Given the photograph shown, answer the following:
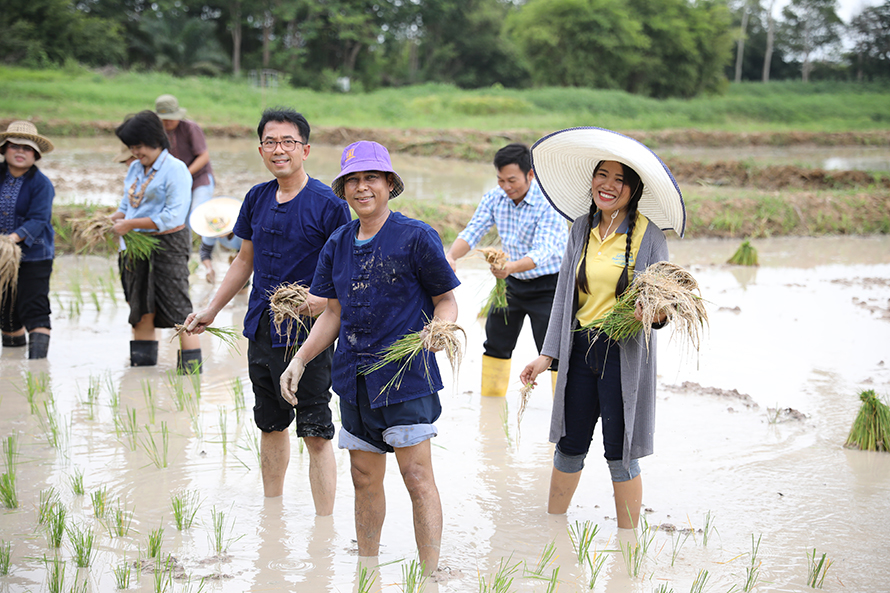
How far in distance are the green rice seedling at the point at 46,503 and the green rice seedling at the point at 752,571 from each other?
279cm

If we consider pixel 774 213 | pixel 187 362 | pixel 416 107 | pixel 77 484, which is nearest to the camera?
pixel 77 484

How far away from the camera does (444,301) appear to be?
285 centimetres

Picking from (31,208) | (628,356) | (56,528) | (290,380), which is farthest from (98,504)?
(31,208)

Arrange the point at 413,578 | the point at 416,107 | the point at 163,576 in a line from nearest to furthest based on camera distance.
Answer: the point at 413,578
the point at 163,576
the point at 416,107

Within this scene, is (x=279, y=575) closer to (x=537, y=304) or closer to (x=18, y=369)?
(x=537, y=304)

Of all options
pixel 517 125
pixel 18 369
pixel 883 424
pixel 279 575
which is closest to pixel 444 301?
pixel 279 575

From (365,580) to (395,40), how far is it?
130 feet

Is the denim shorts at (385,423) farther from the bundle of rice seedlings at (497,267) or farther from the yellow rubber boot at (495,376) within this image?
the yellow rubber boot at (495,376)

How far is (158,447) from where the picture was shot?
4289 mm

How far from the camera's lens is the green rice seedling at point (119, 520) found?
3312 mm

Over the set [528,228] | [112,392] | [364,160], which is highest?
[364,160]

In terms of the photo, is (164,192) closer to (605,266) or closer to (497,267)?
(497,267)

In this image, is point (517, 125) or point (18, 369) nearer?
point (18, 369)

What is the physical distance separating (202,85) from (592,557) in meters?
27.2
